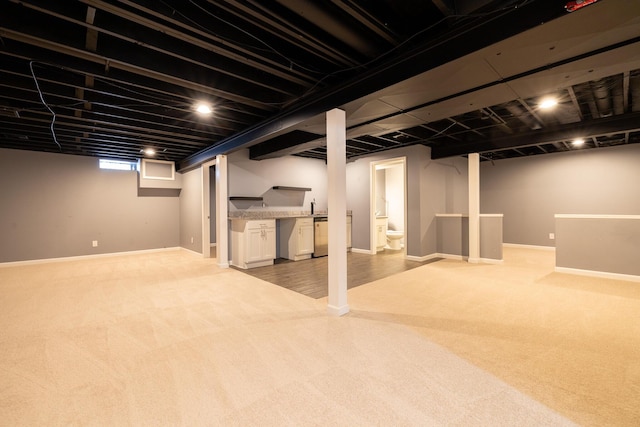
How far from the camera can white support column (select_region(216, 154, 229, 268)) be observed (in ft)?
18.1

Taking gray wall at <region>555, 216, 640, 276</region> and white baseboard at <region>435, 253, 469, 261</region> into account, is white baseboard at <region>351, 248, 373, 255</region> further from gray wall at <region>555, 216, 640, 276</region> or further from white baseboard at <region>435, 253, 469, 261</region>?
gray wall at <region>555, 216, 640, 276</region>

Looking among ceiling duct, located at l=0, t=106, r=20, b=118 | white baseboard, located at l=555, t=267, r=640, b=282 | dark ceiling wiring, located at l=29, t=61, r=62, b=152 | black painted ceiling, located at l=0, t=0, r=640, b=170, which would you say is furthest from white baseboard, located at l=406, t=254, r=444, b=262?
ceiling duct, located at l=0, t=106, r=20, b=118

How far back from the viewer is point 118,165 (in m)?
7.16

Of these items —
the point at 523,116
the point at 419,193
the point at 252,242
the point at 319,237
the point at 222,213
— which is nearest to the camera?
the point at 523,116

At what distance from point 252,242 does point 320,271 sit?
1.48 meters

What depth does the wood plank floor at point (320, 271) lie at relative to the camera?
4.13 m

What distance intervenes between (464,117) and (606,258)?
3.21 metres

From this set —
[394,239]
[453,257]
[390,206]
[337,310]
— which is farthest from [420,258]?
[337,310]

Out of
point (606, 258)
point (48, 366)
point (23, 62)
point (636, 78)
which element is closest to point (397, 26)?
point (636, 78)

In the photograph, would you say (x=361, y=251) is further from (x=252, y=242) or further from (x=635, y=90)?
(x=635, y=90)

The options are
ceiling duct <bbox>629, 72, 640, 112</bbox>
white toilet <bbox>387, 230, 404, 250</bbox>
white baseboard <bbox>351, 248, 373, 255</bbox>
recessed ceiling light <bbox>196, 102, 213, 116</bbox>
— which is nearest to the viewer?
ceiling duct <bbox>629, 72, 640, 112</bbox>

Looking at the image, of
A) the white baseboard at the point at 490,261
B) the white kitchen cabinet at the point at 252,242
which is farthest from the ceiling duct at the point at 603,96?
the white kitchen cabinet at the point at 252,242

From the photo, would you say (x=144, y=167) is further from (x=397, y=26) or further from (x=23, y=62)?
(x=397, y=26)

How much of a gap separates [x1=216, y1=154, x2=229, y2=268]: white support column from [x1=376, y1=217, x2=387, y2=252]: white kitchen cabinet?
11.9 ft
